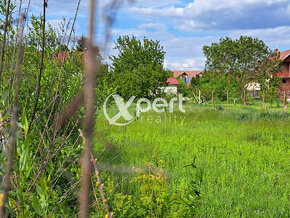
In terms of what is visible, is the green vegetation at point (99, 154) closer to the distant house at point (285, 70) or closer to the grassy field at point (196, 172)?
the grassy field at point (196, 172)

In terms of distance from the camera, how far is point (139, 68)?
67.2 feet

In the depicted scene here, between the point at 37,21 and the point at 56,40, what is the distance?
25cm

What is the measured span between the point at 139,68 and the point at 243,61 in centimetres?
1862

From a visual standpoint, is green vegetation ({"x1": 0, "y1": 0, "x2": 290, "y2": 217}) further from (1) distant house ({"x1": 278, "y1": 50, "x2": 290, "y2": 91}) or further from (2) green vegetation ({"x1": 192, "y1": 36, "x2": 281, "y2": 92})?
(1) distant house ({"x1": 278, "y1": 50, "x2": 290, "y2": 91})

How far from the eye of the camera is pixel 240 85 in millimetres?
32406

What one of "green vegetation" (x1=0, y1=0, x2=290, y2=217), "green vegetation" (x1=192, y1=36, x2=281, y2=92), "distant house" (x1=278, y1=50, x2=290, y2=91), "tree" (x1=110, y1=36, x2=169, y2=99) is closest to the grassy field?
"green vegetation" (x1=0, y1=0, x2=290, y2=217)

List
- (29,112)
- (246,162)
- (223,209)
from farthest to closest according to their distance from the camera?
1. (246,162)
2. (223,209)
3. (29,112)

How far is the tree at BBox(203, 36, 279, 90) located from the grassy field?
25938 millimetres

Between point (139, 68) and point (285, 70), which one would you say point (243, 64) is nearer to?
point (285, 70)

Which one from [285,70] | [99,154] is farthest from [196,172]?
[285,70]

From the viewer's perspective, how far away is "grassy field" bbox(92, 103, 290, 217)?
228 centimetres

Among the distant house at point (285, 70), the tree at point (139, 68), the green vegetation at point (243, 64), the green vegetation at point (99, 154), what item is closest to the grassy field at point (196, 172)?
the green vegetation at point (99, 154)

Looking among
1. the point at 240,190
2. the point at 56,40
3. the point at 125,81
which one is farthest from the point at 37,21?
the point at 125,81

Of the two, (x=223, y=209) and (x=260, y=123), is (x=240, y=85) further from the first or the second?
(x=223, y=209)
